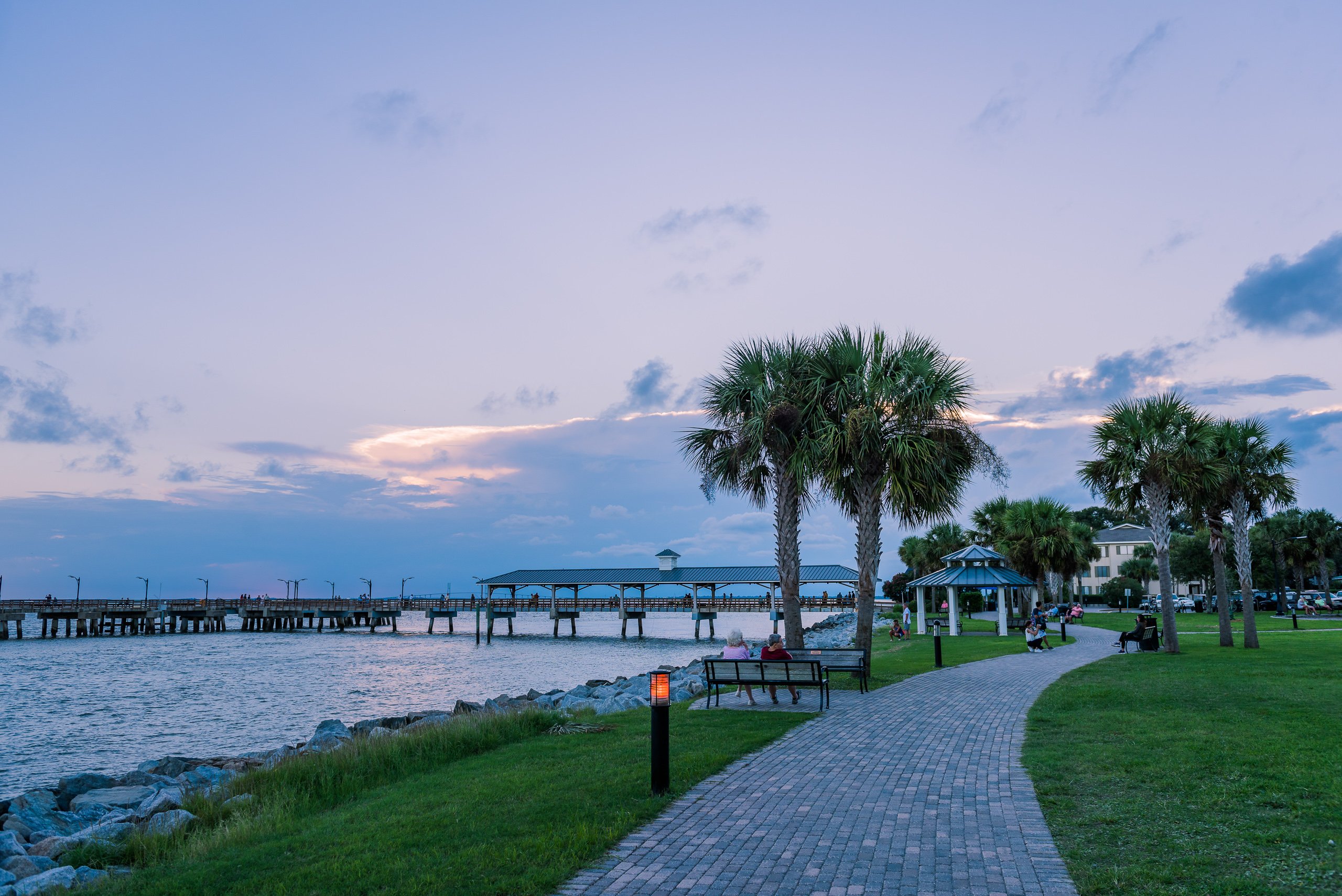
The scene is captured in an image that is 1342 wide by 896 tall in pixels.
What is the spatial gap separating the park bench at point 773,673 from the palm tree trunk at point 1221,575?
18.5 metres

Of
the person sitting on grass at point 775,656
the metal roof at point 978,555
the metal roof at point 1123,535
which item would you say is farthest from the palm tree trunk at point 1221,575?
the metal roof at point 1123,535

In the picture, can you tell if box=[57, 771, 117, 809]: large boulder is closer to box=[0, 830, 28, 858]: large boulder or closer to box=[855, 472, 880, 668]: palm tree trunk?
box=[0, 830, 28, 858]: large boulder

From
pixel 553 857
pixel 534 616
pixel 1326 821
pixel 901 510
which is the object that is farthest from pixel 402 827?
pixel 534 616

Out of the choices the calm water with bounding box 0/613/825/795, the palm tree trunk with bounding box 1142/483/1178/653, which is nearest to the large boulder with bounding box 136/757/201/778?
the calm water with bounding box 0/613/825/795

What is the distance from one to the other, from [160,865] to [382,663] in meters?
49.5

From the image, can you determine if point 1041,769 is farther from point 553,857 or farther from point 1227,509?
point 1227,509

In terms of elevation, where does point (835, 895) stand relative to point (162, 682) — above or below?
above

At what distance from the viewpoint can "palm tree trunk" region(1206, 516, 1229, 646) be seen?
1051 inches

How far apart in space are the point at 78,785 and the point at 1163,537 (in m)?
27.1

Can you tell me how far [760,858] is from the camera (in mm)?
6418

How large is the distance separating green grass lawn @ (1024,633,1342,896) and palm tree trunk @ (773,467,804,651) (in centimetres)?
627

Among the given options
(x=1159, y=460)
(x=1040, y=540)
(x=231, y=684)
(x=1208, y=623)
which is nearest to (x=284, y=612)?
(x=231, y=684)

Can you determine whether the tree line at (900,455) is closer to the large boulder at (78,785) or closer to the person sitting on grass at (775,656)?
the person sitting on grass at (775,656)

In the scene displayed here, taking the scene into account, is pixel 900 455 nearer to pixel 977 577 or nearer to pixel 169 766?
pixel 169 766
